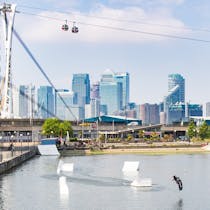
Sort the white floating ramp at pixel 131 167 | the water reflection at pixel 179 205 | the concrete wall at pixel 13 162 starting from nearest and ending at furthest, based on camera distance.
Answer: the water reflection at pixel 179 205, the concrete wall at pixel 13 162, the white floating ramp at pixel 131 167

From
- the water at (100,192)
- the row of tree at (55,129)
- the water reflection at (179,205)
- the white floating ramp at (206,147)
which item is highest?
the row of tree at (55,129)

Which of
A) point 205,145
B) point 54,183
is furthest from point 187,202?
point 205,145

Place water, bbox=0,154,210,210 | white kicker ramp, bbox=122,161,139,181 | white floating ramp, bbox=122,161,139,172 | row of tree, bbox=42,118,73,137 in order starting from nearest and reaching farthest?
water, bbox=0,154,210,210
white kicker ramp, bbox=122,161,139,181
white floating ramp, bbox=122,161,139,172
row of tree, bbox=42,118,73,137

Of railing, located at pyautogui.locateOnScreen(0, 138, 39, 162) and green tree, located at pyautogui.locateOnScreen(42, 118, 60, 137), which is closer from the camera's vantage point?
railing, located at pyautogui.locateOnScreen(0, 138, 39, 162)

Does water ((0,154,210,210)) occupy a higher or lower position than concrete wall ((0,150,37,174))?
lower

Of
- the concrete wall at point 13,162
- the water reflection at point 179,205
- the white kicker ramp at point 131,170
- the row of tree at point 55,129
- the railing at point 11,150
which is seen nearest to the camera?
the water reflection at point 179,205

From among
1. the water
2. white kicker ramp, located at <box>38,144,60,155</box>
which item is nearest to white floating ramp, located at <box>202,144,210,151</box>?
white kicker ramp, located at <box>38,144,60,155</box>

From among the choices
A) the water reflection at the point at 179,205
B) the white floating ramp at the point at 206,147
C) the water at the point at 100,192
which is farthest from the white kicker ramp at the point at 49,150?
the water reflection at the point at 179,205

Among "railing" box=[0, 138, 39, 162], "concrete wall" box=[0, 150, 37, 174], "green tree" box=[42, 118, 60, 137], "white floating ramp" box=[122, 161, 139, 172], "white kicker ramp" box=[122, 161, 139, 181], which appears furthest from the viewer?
"green tree" box=[42, 118, 60, 137]

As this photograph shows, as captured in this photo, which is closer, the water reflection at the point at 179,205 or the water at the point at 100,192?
the water reflection at the point at 179,205

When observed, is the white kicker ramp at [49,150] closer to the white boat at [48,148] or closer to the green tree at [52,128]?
the white boat at [48,148]

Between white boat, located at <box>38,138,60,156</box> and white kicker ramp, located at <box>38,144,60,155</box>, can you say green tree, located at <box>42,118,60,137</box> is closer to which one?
white boat, located at <box>38,138,60,156</box>

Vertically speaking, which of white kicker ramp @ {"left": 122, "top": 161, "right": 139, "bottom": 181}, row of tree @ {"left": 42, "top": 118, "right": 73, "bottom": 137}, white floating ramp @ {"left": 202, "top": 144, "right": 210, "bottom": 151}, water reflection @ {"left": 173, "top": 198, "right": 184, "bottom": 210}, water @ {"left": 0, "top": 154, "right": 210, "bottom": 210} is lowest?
water reflection @ {"left": 173, "top": 198, "right": 184, "bottom": 210}

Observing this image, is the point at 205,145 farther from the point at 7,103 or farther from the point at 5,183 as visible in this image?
the point at 5,183
